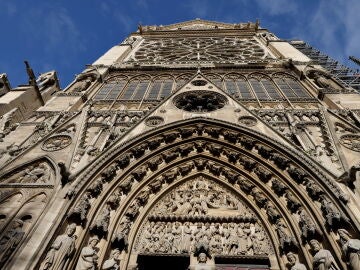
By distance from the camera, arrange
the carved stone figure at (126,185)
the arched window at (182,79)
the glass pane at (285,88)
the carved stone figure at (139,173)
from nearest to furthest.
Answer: the carved stone figure at (126,185)
the carved stone figure at (139,173)
the glass pane at (285,88)
the arched window at (182,79)

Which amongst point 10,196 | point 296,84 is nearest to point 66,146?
point 10,196

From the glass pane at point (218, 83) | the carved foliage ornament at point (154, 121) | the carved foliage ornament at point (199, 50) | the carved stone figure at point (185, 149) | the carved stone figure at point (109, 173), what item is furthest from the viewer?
the carved foliage ornament at point (199, 50)

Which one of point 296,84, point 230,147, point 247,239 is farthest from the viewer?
point 296,84

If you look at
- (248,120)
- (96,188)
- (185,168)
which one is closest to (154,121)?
(185,168)

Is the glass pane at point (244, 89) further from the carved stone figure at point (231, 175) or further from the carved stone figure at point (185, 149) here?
the carved stone figure at point (231, 175)

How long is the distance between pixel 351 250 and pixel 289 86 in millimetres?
9180

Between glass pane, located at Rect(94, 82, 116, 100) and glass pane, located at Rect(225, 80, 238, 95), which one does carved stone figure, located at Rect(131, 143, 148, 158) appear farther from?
glass pane, located at Rect(225, 80, 238, 95)

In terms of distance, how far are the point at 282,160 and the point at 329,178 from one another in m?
1.25

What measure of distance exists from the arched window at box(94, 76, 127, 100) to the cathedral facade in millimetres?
217

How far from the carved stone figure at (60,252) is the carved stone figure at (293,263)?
4.04 m

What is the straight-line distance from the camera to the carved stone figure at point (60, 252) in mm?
5023

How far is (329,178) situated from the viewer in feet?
22.0

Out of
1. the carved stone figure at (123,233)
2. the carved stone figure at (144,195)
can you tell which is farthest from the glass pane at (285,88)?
the carved stone figure at (123,233)

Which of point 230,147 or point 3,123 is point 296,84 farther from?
point 3,123
